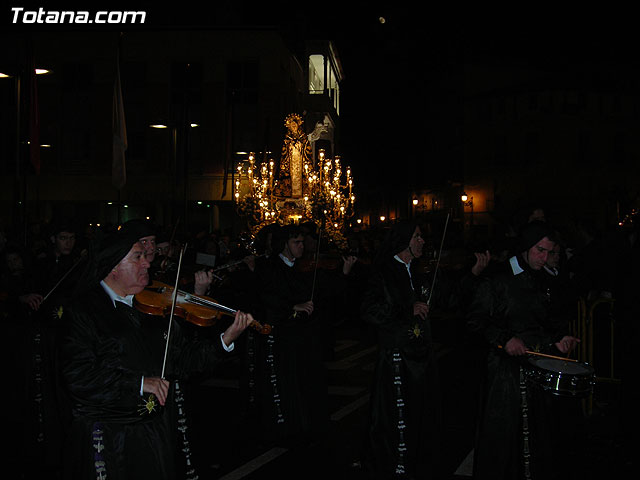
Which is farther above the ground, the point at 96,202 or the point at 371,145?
the point at 371,145

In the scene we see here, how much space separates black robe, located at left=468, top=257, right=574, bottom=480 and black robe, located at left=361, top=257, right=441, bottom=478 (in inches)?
28.3

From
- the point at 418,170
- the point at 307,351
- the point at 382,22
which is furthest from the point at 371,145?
the point at 307,351

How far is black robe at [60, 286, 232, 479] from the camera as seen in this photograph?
11.8 feet

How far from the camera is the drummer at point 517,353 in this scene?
5.19m

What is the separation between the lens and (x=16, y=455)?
704cm

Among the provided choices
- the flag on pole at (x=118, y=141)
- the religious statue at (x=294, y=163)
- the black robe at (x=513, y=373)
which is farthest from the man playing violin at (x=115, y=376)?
the religious statue at (x=294, y=163)

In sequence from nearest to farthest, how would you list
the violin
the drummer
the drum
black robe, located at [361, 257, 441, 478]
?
the violin → the drum → the drummer → black robe, located at [361, 257, 441, 478]

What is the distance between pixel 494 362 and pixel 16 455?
4.80 m

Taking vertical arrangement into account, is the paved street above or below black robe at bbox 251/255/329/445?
below

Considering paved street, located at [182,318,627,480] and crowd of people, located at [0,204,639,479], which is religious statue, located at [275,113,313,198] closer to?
paved street, located at [182,318,627,480]

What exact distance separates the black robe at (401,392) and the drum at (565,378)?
4.28 ft

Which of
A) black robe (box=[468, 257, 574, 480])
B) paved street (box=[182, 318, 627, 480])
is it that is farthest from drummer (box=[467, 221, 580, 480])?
paved street (box=[182, 318, 627, 480])

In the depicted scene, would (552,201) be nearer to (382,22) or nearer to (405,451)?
(382,22)

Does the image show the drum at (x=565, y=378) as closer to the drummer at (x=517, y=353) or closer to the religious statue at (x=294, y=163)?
the drummer at (x=517, y=353)
